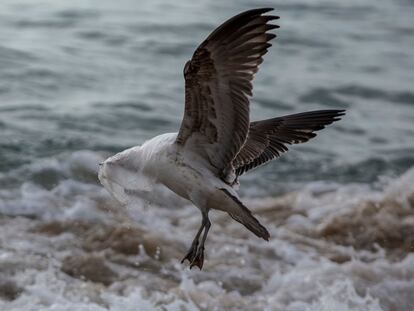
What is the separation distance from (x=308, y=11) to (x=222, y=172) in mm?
12865

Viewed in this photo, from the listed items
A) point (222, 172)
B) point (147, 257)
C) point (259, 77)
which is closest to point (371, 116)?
point (259, 77)

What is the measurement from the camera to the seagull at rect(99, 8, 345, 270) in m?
4.21

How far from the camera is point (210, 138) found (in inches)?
180

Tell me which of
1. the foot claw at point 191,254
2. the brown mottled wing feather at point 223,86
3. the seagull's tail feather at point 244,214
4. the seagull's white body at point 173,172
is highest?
the brown mottled wing feather at point 223,86

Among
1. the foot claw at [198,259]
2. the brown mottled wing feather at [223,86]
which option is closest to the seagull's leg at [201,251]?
the foot claw at [198,259]

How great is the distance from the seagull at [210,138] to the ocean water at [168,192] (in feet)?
2.05

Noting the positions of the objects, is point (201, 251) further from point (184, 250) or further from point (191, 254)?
point (184, 250)

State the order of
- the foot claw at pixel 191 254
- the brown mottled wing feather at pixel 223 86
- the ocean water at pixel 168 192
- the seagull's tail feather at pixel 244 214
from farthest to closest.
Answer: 1. the ocean water at pixel 168 192
2. the foot claw at pixel 191 254
3. the seagull's tail feather at pixel 244 214
4. the brown mottled wing feather at pixel 223 86

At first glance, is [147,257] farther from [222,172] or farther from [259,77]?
[259,77]

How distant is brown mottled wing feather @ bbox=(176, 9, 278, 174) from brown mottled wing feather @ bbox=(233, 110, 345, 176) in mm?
643

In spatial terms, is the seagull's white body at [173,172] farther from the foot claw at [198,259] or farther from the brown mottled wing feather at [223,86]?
the foot claw at [198,259]

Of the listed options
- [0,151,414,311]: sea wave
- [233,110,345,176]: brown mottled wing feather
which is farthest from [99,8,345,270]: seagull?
[0,151,414,311]: sea wave

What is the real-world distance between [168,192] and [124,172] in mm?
3811

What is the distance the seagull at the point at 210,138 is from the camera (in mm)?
4211
